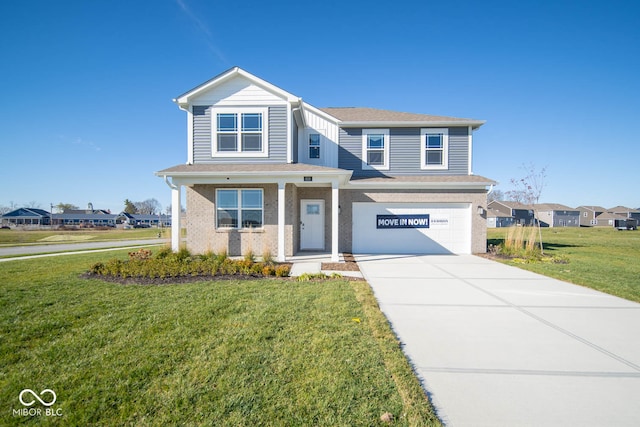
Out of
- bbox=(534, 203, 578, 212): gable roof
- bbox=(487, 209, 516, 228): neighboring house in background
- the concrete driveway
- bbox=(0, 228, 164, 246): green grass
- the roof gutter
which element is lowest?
bbox=(0, 228, 164, 246): green grass

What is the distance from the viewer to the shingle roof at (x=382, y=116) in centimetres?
1270

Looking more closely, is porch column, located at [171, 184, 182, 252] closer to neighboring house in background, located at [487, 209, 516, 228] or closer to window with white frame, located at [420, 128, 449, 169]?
window with white frame, located at [420, 128, 449, 169]

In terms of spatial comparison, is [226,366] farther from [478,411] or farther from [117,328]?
[478,411]

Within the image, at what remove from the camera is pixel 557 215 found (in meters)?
72.9

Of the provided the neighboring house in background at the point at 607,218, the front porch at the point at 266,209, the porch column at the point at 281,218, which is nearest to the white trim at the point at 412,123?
the front porch at the point at 266,209

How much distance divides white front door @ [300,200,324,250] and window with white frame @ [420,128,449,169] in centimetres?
526

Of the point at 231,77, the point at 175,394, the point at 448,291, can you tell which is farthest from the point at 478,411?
the point at 231,77

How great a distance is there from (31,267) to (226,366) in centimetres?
1058

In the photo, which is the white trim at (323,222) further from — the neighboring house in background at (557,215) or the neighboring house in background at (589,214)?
the neighboring house in background at (589,214)

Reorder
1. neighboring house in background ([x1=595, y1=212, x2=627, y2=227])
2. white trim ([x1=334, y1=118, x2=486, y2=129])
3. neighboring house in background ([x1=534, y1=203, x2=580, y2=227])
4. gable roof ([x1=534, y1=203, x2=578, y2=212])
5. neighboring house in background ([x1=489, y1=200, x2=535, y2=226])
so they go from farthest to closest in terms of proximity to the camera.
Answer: neighboring house in background ([x1=595, y1=212, x2=627, y2=227]) < neighboring house in background ([x1=534, y1=203, x2=580, y2=227]) < gable roof ([x1=534, y1=203, x2=578, y2=212]) < neighboring house in background ([x1=489, y1=200, x2=535, y2=226]) < white trim ([x1=334, y1=118, x2=486, y2=129])

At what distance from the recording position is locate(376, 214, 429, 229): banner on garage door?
12289 mm

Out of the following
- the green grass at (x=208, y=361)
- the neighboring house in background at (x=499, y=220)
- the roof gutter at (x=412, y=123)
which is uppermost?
the roof gutter at (x=412, y=123)

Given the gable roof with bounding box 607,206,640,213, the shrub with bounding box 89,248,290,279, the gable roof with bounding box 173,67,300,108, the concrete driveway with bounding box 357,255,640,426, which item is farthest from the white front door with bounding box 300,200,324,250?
the gable roof with bounding box 607,206,640,213

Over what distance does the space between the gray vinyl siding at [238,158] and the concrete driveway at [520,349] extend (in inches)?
258
